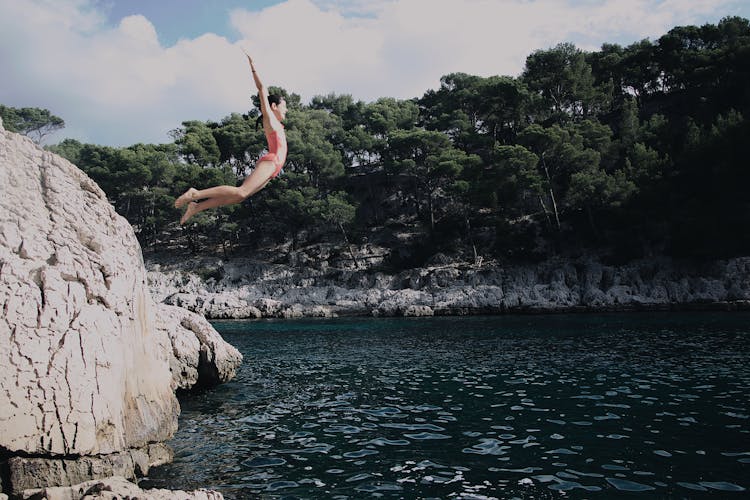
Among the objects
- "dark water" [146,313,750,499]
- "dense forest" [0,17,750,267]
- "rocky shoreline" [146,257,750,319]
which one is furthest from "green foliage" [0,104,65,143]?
"dark water" [146,313,750,499]

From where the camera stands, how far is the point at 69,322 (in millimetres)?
7973

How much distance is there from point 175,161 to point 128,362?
203 feet

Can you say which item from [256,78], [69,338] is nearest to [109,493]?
[69,338]

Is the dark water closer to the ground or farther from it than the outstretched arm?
closer to the ground

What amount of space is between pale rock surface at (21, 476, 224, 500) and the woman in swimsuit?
3.22 m

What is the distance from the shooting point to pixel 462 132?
6356cm

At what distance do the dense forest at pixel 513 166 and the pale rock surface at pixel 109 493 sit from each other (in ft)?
139

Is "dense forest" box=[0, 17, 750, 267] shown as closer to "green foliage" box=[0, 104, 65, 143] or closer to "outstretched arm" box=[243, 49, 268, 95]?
"green foliage" box=[0, 104, 65, 143]

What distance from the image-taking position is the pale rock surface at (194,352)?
15.1 metres

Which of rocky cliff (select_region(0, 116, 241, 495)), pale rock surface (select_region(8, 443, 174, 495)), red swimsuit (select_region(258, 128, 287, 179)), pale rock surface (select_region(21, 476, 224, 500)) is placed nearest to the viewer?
pale rock surface (select_region(21, 476, 224, 500))

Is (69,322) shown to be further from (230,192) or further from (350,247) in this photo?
(350,247)

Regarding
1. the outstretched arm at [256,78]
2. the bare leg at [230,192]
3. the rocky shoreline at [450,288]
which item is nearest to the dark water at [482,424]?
the bare leg at [230,192]

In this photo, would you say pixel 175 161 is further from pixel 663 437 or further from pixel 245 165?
pixel 663 437

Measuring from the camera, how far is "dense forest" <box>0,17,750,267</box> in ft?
140
